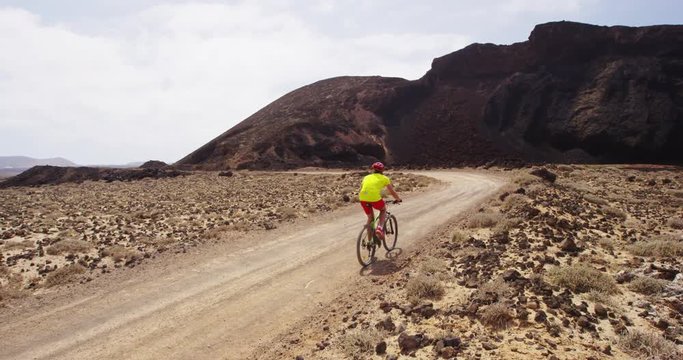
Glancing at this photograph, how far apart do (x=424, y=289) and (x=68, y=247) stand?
1239cm

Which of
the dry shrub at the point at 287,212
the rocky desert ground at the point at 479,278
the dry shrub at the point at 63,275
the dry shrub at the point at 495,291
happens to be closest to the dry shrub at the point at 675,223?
the rocky desert ground at the point at 479,278

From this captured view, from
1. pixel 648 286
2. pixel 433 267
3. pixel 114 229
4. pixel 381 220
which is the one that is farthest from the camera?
pixel 114 229

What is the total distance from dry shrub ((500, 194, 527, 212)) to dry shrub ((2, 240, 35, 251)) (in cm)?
1830

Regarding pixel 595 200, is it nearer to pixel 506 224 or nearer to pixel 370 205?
pixel 506 224

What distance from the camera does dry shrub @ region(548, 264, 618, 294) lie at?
805 cm

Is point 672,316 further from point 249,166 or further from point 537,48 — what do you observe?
point 537,48

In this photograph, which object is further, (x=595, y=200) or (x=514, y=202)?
(x=595, y=200)

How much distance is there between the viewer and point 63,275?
37.0 feet

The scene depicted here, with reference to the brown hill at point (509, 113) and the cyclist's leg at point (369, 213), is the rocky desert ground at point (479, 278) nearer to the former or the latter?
the cyclist's leg at point (369, 213)

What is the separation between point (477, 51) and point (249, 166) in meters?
51.0

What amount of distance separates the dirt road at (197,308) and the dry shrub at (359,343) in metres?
1.53

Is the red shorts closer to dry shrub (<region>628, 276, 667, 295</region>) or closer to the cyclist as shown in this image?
the cyclist

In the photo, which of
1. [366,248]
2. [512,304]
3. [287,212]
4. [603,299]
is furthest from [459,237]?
[287,212]

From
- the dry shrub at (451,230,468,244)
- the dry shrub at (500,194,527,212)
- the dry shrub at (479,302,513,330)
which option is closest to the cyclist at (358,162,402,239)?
the dry shrub at (451,230,468,244)
